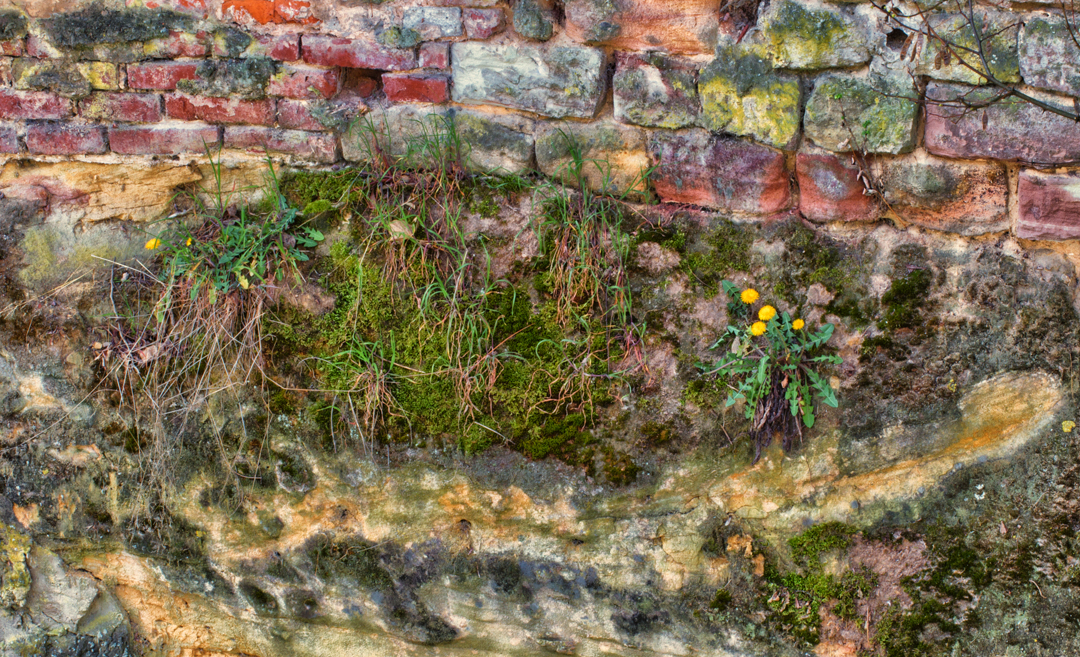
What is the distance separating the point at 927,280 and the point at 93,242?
7.51 ft

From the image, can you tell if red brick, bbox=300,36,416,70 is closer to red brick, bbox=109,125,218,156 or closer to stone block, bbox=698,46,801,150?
red brick, bbox=109,125,218,156

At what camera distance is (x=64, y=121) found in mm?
2188

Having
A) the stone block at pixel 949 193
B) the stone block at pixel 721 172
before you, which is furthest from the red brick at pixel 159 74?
the stone block at pixel 949 193

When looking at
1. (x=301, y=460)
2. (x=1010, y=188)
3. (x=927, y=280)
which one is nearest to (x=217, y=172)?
(x=301, y=460)

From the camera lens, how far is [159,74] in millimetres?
2131

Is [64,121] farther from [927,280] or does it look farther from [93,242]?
[927,280]

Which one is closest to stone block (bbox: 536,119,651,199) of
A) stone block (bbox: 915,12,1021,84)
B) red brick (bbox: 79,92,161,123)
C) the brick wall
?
the brick wall

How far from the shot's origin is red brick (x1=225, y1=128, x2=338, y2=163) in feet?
7.09

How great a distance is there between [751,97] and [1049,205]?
718mm

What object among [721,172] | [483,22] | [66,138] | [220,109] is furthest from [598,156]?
[66,138]

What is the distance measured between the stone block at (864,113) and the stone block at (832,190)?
0.17ft

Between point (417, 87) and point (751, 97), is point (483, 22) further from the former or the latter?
point (751, 97)

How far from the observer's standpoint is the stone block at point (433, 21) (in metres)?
2.03

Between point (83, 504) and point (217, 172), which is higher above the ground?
point (217, 172)
